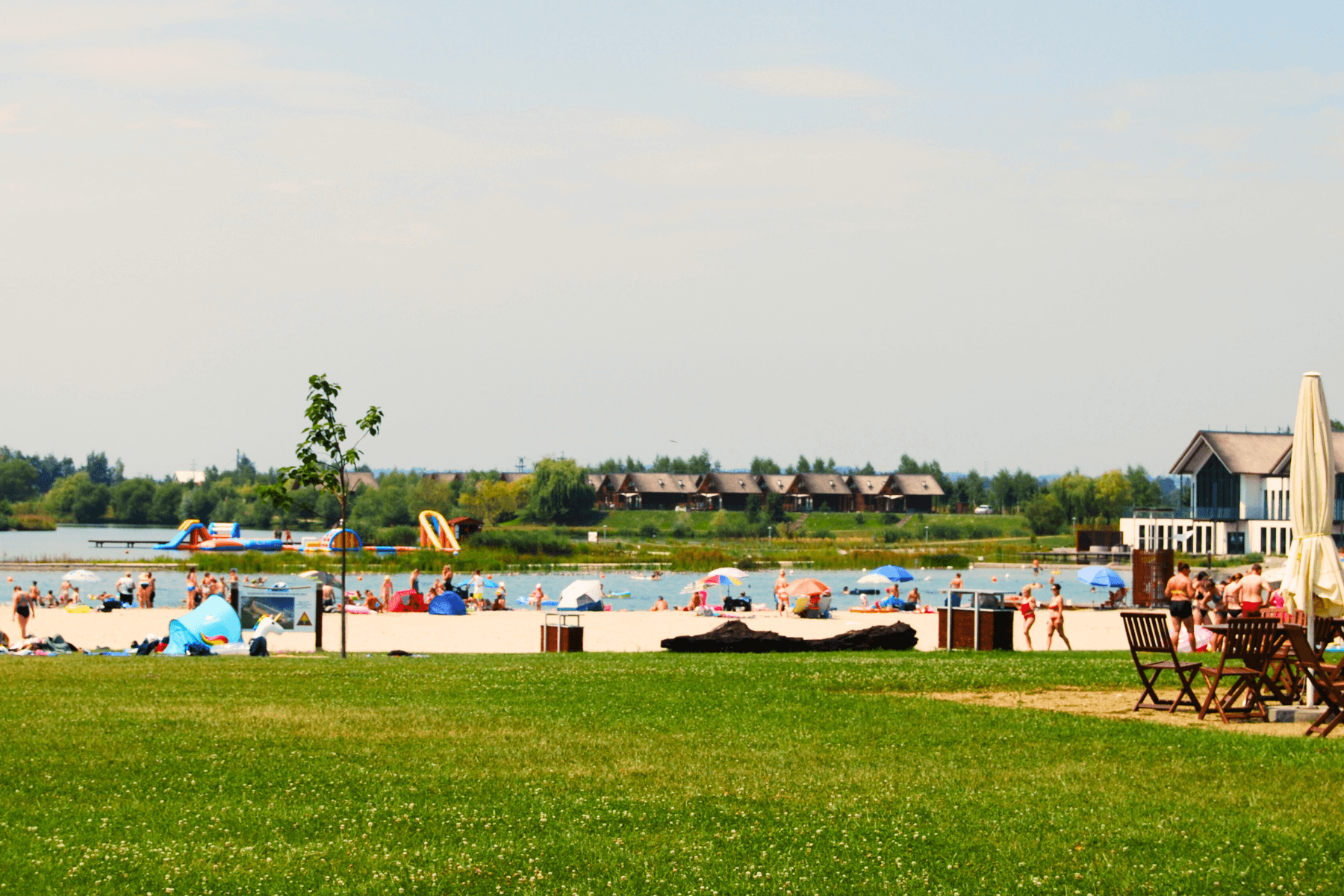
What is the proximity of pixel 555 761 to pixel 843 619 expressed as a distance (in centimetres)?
3249

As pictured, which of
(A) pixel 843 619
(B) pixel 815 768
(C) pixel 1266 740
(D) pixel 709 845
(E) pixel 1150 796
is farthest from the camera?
(A) pixel 843 619

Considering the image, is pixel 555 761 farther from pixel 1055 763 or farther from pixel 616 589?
pixel 616 589

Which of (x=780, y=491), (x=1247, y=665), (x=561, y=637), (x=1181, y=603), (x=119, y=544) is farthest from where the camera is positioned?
(x=780, y=491)

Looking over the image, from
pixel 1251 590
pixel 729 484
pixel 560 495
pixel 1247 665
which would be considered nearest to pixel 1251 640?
pixel 1247 665

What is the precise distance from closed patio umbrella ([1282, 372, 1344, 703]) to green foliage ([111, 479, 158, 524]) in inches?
6705

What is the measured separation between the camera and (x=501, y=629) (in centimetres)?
3334

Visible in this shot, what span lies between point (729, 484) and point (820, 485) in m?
10.1

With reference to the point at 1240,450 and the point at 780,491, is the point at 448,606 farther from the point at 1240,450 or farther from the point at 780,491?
the point at 780,491

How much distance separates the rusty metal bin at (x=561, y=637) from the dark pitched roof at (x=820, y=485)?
12004cm

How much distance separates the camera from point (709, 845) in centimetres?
684

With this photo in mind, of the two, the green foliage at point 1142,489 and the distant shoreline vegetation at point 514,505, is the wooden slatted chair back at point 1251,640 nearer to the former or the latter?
the distant shoreline vegetation at point 514,505

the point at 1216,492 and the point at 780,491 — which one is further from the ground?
the point at 780,491

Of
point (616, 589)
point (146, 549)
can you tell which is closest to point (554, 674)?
point (616, 589)

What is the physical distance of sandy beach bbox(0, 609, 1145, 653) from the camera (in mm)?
26812
